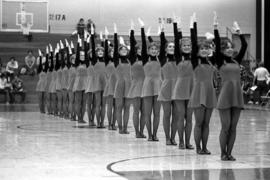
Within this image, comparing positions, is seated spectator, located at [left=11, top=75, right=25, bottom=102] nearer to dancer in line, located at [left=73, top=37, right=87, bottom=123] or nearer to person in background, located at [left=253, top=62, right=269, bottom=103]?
person in background, located at [left=253, top=62, right=269, bottom=103]

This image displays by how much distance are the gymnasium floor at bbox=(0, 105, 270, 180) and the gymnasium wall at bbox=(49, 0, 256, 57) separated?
73.4 feet

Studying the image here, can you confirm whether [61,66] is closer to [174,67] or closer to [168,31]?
[174,67]

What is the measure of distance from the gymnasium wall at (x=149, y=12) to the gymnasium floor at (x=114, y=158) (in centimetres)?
2237

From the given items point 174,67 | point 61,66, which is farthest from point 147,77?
point 61,66

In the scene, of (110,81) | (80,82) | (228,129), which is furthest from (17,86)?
(228,129)

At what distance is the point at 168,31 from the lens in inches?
1405

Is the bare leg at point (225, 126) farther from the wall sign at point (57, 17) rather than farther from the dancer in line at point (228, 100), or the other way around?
the wall sign at point (57, 17)

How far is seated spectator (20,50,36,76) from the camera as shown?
100ft

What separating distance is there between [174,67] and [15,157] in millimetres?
3256

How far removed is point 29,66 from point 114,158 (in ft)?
75.1

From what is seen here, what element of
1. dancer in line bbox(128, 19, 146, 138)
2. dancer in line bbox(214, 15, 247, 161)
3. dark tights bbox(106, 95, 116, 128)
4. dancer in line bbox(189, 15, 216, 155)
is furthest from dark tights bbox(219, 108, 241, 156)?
dark tights bbox(106, 95, 116, 128)

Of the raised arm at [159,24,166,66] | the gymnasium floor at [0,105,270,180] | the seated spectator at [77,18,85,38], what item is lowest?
the gymnasium floor at [0,105,270,180]

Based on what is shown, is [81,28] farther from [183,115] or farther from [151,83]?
[183,115]

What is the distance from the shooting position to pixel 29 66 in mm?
30938
